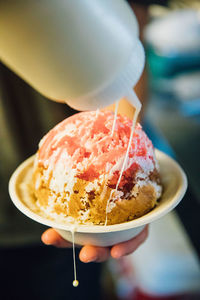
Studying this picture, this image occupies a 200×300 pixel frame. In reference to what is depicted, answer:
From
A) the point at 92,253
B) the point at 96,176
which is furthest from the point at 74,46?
the point at 92,253

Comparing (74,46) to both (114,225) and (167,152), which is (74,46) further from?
(167,152)

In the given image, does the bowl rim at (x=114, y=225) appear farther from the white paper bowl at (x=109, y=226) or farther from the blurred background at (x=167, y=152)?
the blurred background at (x=167, y=152)

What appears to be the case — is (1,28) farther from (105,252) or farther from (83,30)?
(105,252)

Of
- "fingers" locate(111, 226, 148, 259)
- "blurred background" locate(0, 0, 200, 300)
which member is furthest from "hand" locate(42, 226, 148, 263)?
"blurred background" locate(0, 0, 200, 300)

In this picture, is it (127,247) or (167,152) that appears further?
(167,152)

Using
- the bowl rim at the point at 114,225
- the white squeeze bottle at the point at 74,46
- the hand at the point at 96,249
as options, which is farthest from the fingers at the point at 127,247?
the white squeeze bottle at the point at 74,46

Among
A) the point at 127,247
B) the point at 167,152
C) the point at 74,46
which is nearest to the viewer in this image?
the point at 74,46

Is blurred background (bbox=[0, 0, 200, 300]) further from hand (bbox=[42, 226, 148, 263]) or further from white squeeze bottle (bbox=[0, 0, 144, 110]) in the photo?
white squeeze bottle (bbox=[0, 0, 144, 110])
